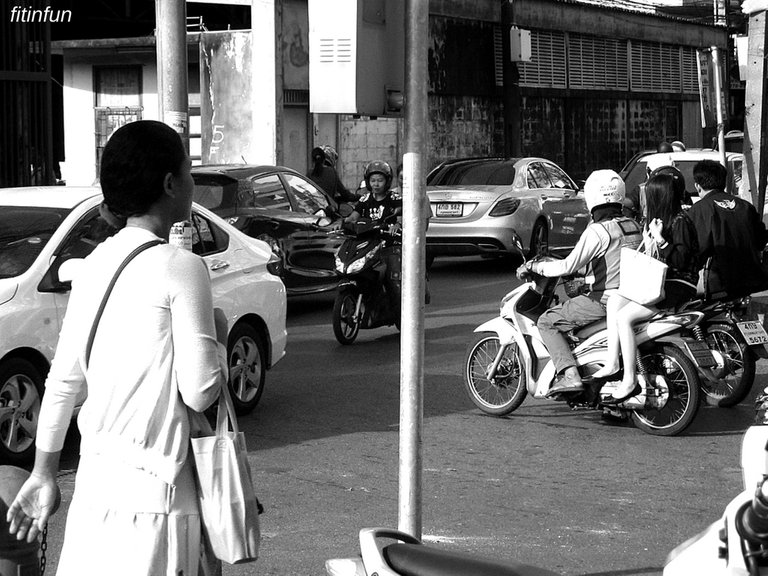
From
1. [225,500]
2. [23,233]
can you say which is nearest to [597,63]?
[23,233]

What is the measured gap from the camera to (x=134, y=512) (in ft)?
10.1

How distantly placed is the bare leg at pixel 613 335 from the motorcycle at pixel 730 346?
93 centimetres

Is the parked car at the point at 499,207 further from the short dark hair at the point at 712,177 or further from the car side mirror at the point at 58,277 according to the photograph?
the car side mirror at the point at 58,277

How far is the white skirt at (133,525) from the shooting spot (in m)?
3.06

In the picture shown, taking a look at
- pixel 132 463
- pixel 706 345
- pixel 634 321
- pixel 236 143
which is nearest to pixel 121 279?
pixel 132 463

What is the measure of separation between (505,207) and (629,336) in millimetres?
9438

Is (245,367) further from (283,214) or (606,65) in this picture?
(606,65)

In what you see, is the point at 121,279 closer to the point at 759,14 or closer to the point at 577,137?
the point at 759,14

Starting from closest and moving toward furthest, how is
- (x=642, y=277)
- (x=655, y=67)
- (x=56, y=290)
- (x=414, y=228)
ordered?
(x=414, y=228), (x=56, y=290), (x=642, y=277), (x=655, y=67)

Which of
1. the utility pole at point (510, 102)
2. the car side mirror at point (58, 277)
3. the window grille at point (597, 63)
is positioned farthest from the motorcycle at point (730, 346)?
the window grille at point (597, 63)

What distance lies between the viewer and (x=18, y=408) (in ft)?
23.2

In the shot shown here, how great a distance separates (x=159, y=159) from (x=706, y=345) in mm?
5637

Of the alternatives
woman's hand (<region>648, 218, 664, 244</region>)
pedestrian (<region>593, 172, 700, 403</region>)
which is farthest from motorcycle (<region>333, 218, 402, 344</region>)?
woman's hand (<region>648, 218, 664, 244</region>)

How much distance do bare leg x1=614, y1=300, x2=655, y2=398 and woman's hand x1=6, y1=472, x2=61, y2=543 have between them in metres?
5.10
